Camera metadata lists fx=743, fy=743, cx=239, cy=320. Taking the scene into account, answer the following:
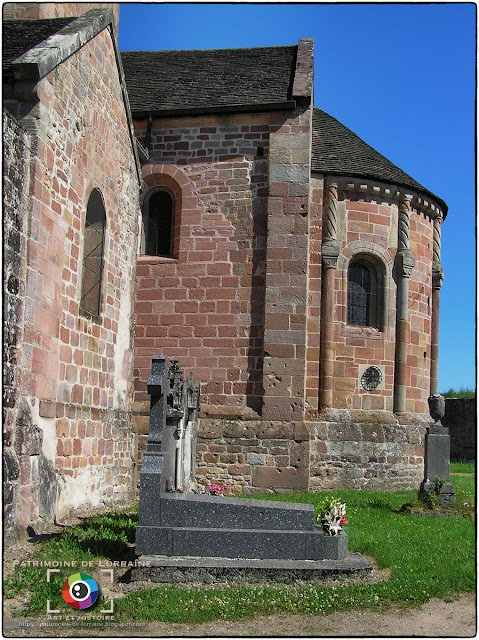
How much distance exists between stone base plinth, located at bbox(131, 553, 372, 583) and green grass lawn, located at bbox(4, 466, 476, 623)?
4.6 inches

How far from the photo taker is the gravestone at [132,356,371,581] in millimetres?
6902

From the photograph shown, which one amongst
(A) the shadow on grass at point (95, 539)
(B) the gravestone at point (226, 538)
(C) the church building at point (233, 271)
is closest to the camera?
(B) the gravestone at point (226, 538)

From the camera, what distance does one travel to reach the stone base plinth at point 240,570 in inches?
267

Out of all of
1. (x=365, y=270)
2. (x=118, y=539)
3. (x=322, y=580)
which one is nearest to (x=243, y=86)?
(x=365, y=270)

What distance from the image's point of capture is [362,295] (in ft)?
51.2

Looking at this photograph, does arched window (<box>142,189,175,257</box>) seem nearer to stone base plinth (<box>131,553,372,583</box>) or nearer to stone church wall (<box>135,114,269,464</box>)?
stone church wall (<box>135,114,269,464</box>)

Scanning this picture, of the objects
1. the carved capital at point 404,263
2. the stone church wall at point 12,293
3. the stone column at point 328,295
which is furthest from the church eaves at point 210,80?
the stone church wall at point 12,293

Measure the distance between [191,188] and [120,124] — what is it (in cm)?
211

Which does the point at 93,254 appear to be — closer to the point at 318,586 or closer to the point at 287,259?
the point at 287,259

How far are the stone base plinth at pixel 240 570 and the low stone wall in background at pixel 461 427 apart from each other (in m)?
19.7

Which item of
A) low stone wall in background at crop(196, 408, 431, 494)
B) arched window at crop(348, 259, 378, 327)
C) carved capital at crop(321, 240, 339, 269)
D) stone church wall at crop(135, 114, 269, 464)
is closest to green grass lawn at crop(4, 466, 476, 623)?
low stone wall in background at crop(196, 408, 431, 494)

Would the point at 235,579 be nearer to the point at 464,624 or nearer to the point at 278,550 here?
the point at 278,550

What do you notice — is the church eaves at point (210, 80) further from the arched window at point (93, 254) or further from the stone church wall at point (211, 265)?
the arched window at point (93, 254)

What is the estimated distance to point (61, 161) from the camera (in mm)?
10336
